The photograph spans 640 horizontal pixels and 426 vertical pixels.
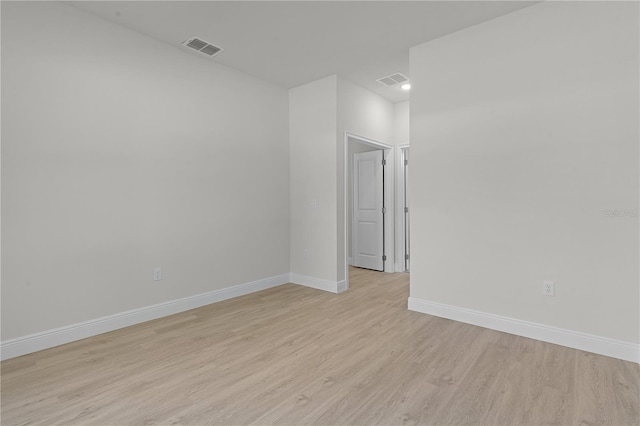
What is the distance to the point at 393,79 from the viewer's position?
445 cm

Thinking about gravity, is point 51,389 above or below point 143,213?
below

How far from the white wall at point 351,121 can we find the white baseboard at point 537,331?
4.42 feet

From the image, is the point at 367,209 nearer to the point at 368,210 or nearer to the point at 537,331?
the point at 368,210

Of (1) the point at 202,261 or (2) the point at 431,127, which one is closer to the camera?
(2) the point at 431,127

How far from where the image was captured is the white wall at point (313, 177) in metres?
4.42

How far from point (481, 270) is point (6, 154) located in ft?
13.6

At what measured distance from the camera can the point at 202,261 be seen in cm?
383

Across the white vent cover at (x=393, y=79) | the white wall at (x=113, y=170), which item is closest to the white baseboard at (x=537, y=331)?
the white wall at (x=113, y=170)

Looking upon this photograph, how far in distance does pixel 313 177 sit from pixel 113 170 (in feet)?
7.92

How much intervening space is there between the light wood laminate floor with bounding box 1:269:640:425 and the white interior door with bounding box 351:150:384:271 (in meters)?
2.55

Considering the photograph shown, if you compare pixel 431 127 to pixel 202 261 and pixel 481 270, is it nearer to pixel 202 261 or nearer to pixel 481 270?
Answer: pixel 481 270

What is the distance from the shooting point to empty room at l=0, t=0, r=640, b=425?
2119 mm

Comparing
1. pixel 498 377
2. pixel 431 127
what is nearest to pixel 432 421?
pixel 498 377

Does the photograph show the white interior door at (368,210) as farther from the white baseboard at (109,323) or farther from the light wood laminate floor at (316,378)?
the light wood laminate floor at (316,378)
